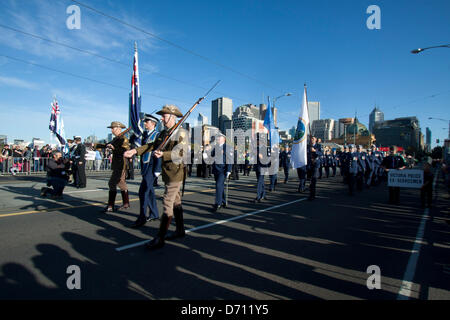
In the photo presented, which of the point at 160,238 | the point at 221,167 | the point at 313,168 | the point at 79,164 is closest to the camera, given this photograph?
the point at 160,238

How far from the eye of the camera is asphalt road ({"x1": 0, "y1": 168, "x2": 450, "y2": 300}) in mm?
2869

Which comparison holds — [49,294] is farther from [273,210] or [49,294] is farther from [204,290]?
[273,210]

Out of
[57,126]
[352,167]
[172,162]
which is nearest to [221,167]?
[172,162]

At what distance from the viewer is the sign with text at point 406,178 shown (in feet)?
26.6

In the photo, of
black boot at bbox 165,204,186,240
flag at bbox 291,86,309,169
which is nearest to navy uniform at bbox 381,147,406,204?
flag at bbox 291,86,309,169

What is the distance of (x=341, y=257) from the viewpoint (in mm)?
3896

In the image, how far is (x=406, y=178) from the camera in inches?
328

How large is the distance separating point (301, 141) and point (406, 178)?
3517mm

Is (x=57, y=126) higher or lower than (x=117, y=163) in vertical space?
higher

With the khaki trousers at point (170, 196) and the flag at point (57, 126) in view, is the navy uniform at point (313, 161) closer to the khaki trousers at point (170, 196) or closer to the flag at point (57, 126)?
the khaki trousers at point (170, 196)

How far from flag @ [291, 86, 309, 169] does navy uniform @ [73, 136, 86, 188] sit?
8453 mm

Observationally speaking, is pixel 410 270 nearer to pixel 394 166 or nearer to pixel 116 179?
pixel 116 179
